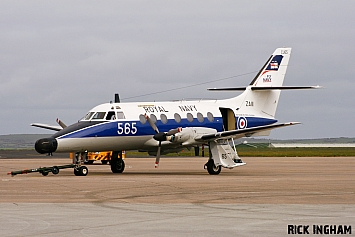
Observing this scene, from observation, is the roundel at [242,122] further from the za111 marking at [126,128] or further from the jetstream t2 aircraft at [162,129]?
the za111 marking at [126,128]

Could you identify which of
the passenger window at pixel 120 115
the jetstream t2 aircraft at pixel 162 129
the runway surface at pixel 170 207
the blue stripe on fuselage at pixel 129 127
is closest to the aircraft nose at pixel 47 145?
the jetstream t2 aircraft at pixel 162 129

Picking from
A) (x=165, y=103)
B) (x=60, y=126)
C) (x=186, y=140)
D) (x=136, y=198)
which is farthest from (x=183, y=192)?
(x=60, y=126)

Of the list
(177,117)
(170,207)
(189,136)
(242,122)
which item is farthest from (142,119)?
(170,207)

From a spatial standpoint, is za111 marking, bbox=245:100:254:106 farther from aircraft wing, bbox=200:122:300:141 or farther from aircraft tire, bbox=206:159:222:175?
aircraft tire, bbox=206:159:222:175

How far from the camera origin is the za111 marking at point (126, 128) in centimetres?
3122

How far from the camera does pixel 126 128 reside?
3141cm

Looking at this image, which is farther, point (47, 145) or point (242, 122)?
point (242, 122)

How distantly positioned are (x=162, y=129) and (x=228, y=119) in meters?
4.12

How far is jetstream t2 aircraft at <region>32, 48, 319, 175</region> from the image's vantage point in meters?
30.2

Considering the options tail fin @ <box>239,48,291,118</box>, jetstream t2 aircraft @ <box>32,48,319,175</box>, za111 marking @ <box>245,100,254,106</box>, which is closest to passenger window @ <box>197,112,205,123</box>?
jetstream t2 aircraft @ <box>32,48,319,175</box>

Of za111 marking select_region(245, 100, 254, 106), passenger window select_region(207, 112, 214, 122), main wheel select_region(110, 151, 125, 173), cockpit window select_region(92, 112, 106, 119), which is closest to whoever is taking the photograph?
cockpit window select_region(92, 112, 106, 119)

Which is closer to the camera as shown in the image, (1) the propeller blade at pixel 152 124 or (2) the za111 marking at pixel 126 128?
(2) the za111 marking at pixel 126 128

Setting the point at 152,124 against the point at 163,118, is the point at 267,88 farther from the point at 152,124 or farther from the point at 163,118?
the point at 152,124

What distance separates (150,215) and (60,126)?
24685 mm
